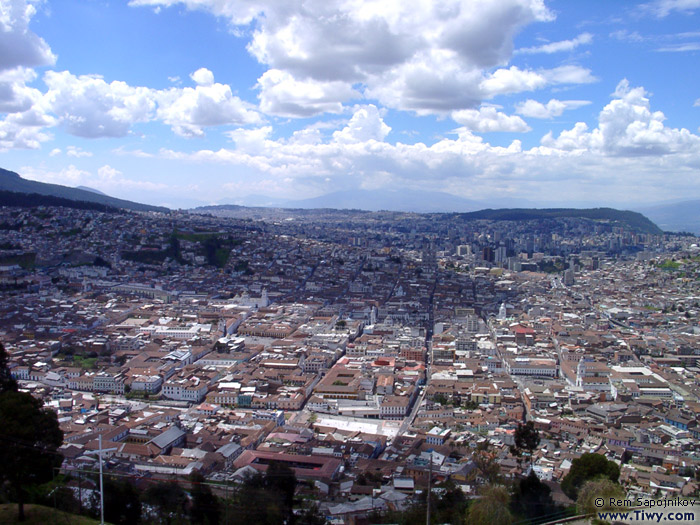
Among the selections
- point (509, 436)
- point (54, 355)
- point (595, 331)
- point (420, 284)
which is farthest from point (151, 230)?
point (509, 436)

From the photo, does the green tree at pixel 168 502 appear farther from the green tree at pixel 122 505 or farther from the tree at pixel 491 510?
the tree at pixel 491 510

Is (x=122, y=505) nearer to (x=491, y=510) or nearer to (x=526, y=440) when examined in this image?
(x=491, y=510)

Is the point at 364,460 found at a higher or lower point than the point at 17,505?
Result: lower

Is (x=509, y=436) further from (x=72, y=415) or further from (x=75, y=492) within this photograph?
(x=72, y=415)

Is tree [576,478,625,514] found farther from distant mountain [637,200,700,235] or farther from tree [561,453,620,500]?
distant mountain [637,200,700,235]

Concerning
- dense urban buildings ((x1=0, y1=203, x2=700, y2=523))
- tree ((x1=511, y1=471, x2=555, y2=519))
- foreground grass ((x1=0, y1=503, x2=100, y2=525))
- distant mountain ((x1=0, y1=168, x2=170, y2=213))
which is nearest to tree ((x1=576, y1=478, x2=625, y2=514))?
tree ((x1=511, y1=471, x2=555, y2=519))

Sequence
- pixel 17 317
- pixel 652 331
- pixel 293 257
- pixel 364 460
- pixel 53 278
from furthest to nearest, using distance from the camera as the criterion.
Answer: pixel 293 257 → pixel 53 278 → pixel 652 331 → pixel 17 317 → pixel 364 460

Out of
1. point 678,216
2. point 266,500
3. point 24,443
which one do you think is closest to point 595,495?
point 266,500
